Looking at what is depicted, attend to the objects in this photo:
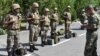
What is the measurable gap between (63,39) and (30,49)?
6296 mm

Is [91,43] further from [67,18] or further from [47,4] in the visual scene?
[47,4]

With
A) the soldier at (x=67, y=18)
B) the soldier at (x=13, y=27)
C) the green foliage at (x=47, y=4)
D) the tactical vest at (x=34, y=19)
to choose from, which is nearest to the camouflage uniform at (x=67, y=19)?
the soldier at (x=67, y=18)

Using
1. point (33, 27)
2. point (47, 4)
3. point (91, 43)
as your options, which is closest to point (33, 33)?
point (33, 27)

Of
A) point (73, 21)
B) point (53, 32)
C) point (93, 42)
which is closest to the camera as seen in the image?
point (93, 42)

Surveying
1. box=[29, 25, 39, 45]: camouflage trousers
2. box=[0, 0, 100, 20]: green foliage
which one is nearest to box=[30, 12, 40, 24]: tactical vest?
box=[29, 25, 39, 45]: camouflage trousers

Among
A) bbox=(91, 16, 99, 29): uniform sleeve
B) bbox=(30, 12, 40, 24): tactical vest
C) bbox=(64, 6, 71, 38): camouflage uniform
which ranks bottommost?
bbox=(64, 6, 71, 38): camouflage uniform

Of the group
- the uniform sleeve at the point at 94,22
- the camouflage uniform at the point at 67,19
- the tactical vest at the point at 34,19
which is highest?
the uniform sleeve at the point at 94,22

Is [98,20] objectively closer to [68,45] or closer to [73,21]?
[68,45]

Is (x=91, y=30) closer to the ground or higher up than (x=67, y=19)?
higher up

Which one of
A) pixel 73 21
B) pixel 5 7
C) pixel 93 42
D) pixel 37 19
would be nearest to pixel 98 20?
pixel 93 42

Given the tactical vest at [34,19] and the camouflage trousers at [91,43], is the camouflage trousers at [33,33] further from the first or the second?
the camouflage trousers at [91,43]

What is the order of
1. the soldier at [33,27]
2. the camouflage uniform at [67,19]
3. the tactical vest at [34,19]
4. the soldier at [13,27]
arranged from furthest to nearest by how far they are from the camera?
the camouflage uniform at [67,19] < the tactical vest at [34,19] < the soldier at [33,27] < the soldier at [13,27]

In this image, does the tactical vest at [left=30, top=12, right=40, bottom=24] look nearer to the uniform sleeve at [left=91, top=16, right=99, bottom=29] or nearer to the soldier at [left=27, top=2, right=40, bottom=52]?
the soldier at [left=27, top=2, right=40, bottom=52]

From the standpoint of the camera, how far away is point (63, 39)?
2441 centimetres
